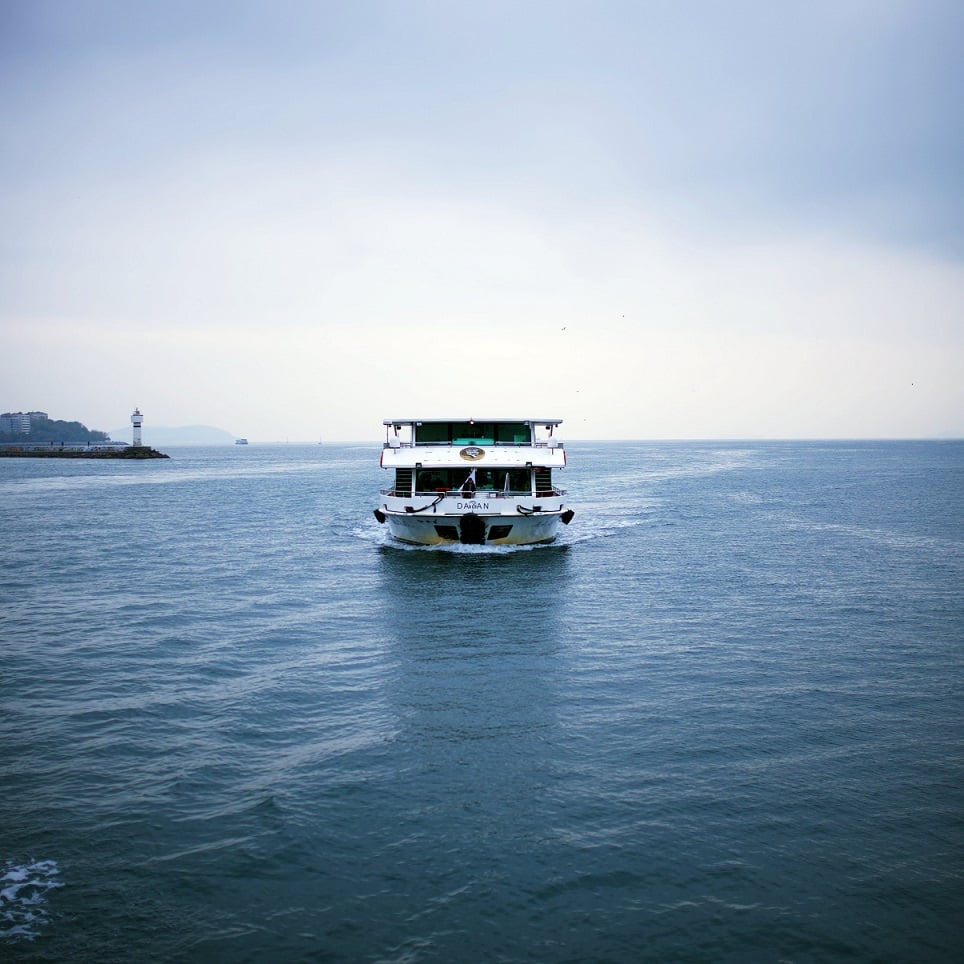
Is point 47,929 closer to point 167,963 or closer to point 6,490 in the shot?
point 167,963

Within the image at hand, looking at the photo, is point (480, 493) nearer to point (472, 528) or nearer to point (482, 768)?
point (472, 528)

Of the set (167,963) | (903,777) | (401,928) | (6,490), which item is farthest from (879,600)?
(6,490)

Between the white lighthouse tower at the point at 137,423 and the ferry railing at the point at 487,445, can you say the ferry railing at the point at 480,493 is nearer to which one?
the ferry railing at the point at 487,445

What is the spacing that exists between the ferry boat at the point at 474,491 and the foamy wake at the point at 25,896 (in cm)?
2863

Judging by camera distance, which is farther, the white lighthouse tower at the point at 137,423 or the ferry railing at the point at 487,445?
the white lighthouse tower at the point at 137,423

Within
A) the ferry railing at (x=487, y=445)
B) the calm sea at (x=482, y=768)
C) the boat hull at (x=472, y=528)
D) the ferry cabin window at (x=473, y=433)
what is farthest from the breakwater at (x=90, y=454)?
the calm sea at (x=482, y=768)

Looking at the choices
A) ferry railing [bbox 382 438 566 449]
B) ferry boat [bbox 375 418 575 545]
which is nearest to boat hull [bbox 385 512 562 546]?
ferry boat [bbox 375 418 575 545]

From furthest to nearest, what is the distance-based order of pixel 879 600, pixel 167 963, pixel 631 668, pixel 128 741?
pixel 879 600
pixel 631 668
pixel 128 741
pixel 167 963

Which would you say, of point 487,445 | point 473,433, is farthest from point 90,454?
point 487,445

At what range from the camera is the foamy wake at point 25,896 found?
1002 centimetres

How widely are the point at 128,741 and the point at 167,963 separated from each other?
7.31m

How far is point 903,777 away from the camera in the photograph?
14406 mm

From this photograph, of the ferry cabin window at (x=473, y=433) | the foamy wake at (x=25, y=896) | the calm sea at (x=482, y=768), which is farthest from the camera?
the ferry cabin window at (x=473, y=433)

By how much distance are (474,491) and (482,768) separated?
25244 millimetres
